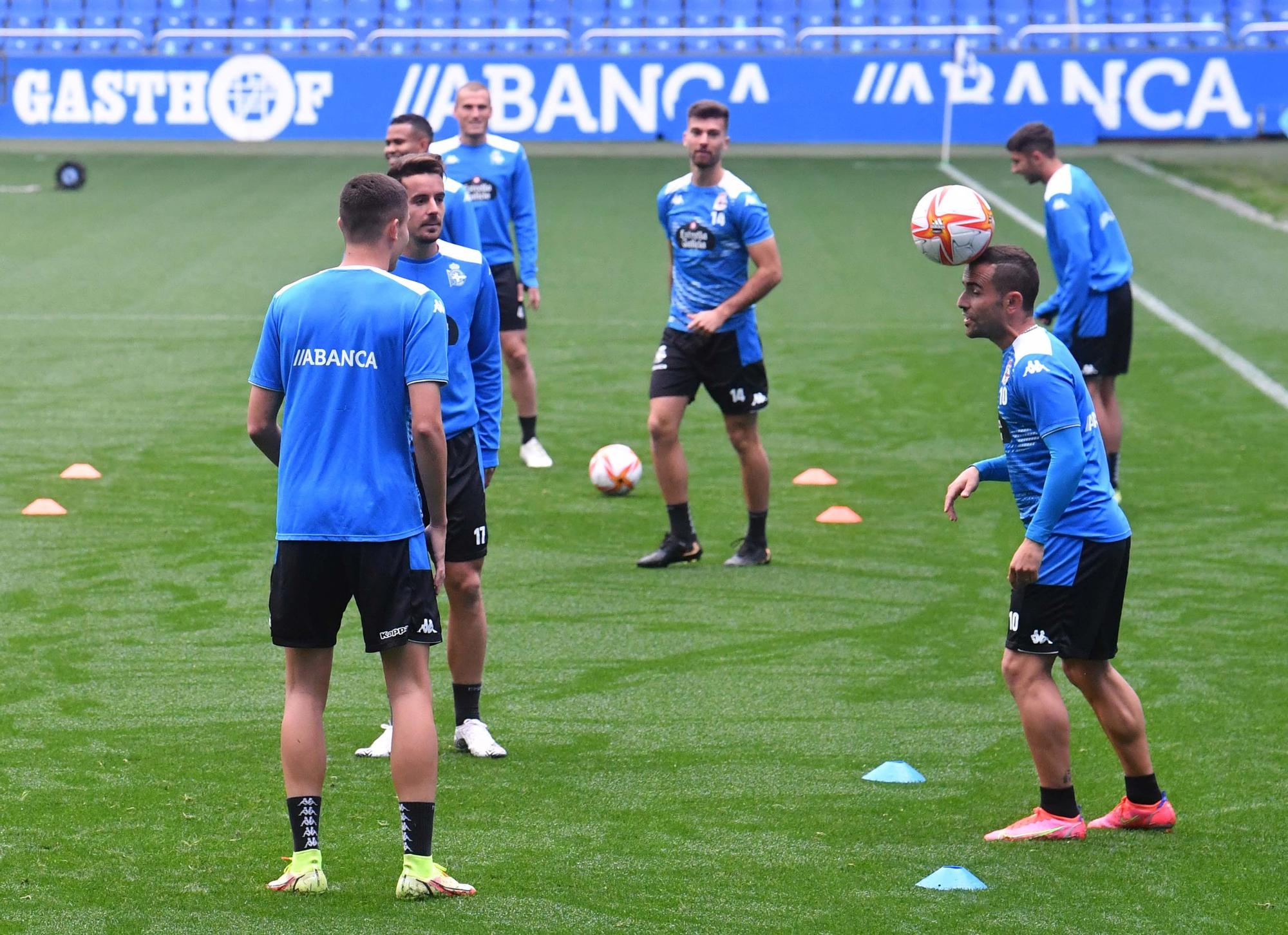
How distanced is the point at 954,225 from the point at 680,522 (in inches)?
124

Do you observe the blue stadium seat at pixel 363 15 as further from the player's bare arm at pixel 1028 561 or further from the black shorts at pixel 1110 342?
the player's bare arm at pixel 1028 561

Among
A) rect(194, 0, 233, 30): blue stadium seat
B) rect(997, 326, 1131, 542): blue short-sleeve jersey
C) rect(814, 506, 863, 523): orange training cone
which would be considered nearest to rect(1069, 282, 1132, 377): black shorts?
rect(814, 506, 863, 523): orange training cone

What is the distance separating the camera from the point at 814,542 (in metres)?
9.21

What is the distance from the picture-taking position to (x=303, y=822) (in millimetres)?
4621

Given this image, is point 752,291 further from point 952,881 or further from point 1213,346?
point 1213,346

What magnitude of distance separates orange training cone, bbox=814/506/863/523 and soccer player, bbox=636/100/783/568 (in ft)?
3.07

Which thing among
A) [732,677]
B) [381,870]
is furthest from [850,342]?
[381,870]

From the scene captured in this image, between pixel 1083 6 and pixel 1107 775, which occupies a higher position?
pixel 1083 6

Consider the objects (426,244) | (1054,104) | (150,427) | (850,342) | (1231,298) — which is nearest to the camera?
(426,244)

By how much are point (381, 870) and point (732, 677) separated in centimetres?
233

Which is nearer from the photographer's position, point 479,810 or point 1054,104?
point 479,810

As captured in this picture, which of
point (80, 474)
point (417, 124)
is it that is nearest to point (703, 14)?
point (80, 474)

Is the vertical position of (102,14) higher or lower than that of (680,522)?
higher

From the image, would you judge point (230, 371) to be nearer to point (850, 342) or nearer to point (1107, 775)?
point (850, 342)
